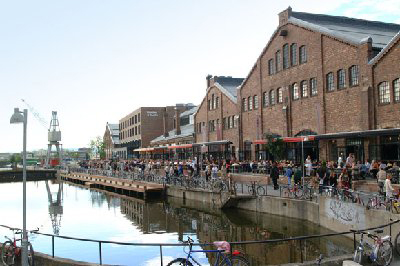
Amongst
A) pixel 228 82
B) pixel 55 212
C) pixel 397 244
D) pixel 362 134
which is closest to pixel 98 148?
pixel 228 82

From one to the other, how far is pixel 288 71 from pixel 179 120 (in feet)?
116

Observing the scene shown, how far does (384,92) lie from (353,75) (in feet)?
10.3

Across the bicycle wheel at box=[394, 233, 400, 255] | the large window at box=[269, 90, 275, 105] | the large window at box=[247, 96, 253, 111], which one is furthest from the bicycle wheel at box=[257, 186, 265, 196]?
the large window at box=[247, 96, 253, 111]

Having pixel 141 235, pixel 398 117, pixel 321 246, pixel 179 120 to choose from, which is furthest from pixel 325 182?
pixel 179 120

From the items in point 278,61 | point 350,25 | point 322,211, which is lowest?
point 322,211

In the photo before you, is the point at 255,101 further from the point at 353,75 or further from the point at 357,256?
the point at 357,256

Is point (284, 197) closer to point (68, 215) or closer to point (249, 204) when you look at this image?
point (249, 204)

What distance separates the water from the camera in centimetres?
→ 1730

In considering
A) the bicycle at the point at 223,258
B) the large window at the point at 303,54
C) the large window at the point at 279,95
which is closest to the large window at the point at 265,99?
the large window at the point at 279,95

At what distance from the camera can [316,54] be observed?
109ft

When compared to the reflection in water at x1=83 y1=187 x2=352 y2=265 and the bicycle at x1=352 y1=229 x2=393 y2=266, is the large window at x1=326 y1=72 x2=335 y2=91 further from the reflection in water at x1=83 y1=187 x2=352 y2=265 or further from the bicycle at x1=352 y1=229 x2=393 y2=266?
the bicycle at x1=352 y1=229 x2=393 y2=266

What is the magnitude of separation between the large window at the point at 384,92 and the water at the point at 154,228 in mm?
10478

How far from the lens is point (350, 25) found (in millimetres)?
38625

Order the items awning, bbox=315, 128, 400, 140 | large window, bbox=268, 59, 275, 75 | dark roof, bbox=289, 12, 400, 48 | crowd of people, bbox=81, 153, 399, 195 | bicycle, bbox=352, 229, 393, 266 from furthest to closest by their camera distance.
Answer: large window, bbox=268, 59, 275, 75
dark roof, bbox=289, 12, 400, 48
awning, bbox=315, 128, 400, 140
crowd of people, bbox=81, 153, 399, 195
bicycle, bbox=352, 229, 393, 266
